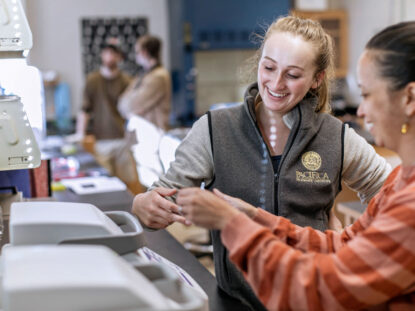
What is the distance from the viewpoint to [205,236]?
14.8 feet

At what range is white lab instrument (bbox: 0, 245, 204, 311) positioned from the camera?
0.87 metres

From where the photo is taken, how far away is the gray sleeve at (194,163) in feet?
5.11

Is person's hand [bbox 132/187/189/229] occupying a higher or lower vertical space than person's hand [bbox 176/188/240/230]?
lower

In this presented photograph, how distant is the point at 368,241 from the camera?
1.01 meters

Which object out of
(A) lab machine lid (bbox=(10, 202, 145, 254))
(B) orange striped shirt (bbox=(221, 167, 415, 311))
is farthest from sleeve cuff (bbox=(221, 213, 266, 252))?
(A) lab machine lid (bbox=(10, 202, 145, 254))

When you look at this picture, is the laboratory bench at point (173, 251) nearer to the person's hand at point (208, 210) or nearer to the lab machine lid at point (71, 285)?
the person's hand at point (208, 210)

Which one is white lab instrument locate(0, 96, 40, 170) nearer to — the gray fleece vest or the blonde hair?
the gray fleece vest

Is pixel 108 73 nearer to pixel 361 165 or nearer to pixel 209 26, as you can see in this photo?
pixel 209 26

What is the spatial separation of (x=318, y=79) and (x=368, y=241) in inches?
27.5

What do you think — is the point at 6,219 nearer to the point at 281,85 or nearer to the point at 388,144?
the point at 281,85

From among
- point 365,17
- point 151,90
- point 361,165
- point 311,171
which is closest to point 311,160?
point 311,171

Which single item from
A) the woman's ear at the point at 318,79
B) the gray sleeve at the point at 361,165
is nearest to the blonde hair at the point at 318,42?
the woman's ear at the point at 318,79

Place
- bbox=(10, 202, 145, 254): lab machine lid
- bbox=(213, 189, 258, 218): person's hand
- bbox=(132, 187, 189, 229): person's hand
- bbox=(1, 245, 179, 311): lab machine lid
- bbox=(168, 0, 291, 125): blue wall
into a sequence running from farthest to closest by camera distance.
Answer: bbox=(168, 0, 291, 125): blue wall, bbox=(132, 187, 189, 229): person's hand, bbox=(213, 189, 258, 218): person's hand, bbox=(10, 202, 145, 254): lab machine lid, bbox=(1, 245, 179, 311): lab machine lid

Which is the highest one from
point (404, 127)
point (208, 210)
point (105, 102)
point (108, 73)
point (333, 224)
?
point (404, 127)
